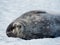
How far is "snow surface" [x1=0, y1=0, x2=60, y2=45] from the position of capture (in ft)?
11.9

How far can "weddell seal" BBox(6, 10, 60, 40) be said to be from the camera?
3.79 meters

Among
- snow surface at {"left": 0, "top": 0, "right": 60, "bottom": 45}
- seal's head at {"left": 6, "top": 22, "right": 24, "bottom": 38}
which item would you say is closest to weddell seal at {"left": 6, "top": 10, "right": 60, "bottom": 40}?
seal's head at {"left": 6, "top": 22, "right": 24, "bottom": 38}

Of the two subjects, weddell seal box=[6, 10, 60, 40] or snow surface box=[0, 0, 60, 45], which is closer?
snow surface box=[0, 0, 60, 45]

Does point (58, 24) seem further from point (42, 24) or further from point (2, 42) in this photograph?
point (2, 42)

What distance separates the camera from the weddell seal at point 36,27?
12.4 feet

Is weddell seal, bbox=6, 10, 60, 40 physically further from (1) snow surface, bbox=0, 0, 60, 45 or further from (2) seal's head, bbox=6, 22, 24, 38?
(1) snow surface, bbox=0, 0, 60, 45

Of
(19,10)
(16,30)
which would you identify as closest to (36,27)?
(16,30)

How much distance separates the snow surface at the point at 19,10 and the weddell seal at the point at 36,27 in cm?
12

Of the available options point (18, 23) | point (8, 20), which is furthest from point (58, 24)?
point (8, 20)

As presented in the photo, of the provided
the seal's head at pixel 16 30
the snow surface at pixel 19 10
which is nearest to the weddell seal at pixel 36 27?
the seal's head at pixel 16 30

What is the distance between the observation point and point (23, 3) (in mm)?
6555

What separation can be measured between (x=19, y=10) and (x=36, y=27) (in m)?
2.22

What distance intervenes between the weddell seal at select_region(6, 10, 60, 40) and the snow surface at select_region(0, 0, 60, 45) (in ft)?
0.38

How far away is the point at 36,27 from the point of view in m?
3.80
